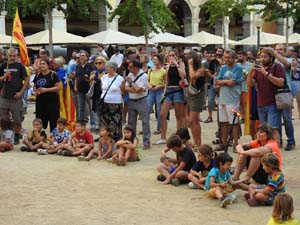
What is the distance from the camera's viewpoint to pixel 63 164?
31.2 feet

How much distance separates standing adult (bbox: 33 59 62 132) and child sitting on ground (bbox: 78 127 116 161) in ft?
6.14

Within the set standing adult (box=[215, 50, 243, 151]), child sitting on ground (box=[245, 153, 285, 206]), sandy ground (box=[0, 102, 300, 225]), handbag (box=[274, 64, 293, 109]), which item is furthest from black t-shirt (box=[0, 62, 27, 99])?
child sitting on ground (box=[245, 153, 285, 206])

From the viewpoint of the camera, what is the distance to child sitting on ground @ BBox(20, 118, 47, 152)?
35.3ft

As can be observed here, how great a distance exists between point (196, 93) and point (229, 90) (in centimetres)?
64

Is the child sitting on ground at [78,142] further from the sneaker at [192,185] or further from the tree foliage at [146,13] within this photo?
the tree foliage at [146,13]

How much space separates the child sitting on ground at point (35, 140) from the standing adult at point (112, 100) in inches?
43.3

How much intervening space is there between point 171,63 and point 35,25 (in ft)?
91.3

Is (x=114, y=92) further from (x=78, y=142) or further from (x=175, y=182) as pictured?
(x=175, y=182)

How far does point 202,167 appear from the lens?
7.71 metres

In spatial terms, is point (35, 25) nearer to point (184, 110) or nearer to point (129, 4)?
point (129, 4)

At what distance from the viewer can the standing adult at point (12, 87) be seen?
1134 centimetres

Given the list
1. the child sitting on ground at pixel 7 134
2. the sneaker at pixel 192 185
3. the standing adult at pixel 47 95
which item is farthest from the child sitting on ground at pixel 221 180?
the standing adult at pixel 47 95

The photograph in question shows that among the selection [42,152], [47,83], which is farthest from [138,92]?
[42,152]

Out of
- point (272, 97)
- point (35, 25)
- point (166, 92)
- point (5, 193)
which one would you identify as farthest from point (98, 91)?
point (35, 25)
